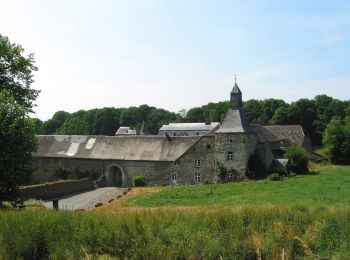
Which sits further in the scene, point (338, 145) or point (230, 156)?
point (338, 145)

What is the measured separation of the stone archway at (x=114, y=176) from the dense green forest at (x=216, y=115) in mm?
28912

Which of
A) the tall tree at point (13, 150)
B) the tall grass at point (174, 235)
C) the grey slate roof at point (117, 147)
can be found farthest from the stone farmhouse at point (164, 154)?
the tall grass at point (174, 235)

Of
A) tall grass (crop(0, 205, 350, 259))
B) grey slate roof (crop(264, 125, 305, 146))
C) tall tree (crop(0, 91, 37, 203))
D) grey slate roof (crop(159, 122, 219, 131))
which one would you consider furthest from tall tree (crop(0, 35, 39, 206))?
grey slate roof (crop(159, 122, 219, 131))

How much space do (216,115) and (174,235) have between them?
351 feet

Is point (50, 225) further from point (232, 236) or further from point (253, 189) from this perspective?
point (253, 189)

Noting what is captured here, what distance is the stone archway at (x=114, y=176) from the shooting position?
43.5 metres

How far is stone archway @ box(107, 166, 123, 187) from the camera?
143 feet

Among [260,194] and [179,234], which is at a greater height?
[179,234]

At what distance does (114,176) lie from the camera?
4412cm

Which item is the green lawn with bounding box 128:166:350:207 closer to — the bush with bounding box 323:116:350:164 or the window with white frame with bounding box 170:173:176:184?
the window with white frame with bounding box 170:173:176:184

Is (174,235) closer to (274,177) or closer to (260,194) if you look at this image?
(260,194)

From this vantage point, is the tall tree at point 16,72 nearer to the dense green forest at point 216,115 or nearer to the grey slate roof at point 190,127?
the dense green forest at point 216,115

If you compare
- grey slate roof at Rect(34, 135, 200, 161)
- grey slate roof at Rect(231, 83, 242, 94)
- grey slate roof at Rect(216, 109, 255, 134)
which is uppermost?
grey slate roof at Rect(231, 83, 242, 94)

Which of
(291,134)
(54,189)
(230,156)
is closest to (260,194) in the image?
(230,156)
